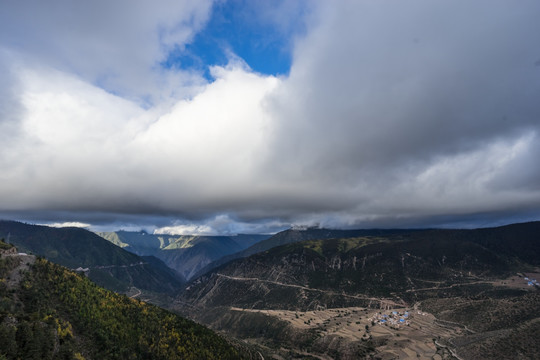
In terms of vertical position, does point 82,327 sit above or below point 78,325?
below

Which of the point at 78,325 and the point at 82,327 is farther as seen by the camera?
the point at 78,325

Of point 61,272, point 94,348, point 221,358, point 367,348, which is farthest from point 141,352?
point 367,348

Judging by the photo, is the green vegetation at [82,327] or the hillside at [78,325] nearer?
the green vegetation at [82,327]

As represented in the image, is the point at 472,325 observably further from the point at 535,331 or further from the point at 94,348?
the point at 94,348

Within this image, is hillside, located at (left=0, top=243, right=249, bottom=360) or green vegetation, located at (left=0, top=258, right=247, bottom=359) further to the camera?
hillside, located at (left=0, top=243, right=249, bottom=360)
